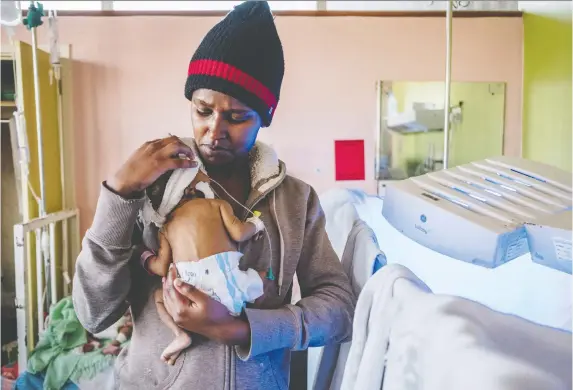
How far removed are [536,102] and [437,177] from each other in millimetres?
1517

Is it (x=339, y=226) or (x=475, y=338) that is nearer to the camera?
(x=475, y=338)

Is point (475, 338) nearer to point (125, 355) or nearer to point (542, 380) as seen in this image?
point (542, 380)

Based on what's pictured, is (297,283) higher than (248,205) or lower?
lower

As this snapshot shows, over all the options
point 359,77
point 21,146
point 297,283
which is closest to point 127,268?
point 297,283

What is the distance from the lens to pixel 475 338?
1.00 feet

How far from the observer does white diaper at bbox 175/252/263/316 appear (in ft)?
1.88

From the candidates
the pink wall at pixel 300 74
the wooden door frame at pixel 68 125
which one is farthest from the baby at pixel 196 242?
the wooden door frame at pixel 68 125

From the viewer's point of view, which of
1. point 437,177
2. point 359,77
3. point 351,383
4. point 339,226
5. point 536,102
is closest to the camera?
point 351,383

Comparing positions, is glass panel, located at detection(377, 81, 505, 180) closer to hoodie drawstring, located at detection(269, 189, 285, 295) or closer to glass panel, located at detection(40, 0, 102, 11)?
glass panel, located at detection(40, 0, 102, 11)

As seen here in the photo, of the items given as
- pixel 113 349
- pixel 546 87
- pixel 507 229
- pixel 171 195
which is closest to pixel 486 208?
pixel 507 229

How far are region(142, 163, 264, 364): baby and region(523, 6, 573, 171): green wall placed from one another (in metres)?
0.88

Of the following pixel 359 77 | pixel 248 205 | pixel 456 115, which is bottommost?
pixel 248 205

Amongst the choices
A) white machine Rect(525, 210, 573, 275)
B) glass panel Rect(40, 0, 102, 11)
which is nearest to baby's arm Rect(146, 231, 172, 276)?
white machine Rect(525, 210, 573, 275)

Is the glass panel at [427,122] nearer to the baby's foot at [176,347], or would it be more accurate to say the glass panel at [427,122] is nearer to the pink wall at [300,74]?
the pink wall at [300,74]
